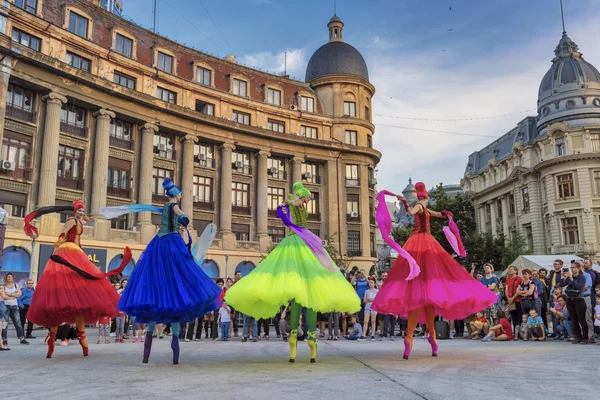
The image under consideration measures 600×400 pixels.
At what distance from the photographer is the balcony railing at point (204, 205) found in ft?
136

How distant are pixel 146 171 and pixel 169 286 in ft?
103

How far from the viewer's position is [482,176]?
211ft

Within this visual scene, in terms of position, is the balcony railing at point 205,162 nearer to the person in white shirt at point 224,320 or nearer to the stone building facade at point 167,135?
the stone building facade at point 167,135

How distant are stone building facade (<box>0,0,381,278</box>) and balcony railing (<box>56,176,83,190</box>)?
75 mm

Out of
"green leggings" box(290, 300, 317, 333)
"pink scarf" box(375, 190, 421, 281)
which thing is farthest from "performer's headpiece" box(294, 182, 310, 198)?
"green leggings" box(290, 300, 317, 333)

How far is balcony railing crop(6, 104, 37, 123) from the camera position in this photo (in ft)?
101

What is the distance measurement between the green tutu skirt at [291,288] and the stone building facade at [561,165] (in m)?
44.4

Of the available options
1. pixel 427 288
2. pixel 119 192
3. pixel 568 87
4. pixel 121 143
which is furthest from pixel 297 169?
pixel 427 288

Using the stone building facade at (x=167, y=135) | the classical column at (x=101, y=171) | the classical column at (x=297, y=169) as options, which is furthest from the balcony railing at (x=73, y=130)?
the classical column at (x=297, y=169)

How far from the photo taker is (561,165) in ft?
157

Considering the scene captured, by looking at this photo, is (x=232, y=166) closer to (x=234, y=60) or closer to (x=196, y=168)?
(x=196, y=168)

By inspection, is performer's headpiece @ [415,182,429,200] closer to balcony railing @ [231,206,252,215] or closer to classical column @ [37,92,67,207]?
classical column @ [37,92,67,207]

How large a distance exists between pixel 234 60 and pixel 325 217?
17679mm

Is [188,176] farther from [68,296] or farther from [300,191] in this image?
[300,191]
